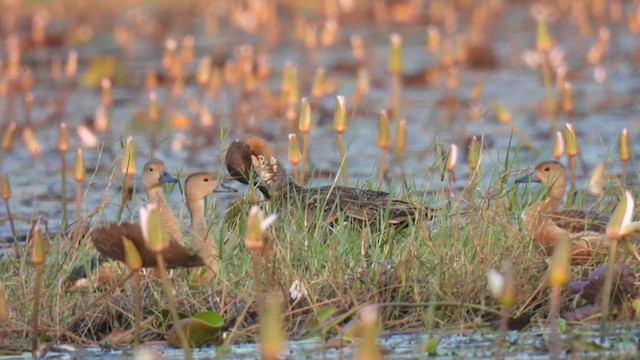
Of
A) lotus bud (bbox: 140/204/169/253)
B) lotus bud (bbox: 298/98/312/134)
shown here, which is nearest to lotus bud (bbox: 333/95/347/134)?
lotus bud (bbox: 298/98/312/134)

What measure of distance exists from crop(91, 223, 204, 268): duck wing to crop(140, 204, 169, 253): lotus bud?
0.16 metres

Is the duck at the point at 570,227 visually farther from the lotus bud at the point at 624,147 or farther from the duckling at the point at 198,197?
the duckling at the point at 198,197

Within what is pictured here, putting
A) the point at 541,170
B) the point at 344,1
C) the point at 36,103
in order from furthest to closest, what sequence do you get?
the point at 344,1 → the point at 36,103 → the point at 541,170

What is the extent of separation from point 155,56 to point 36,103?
3.34 metres

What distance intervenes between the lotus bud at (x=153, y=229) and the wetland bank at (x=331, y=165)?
0.54 ft

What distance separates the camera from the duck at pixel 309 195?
18.8 feet

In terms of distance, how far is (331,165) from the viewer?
10000mm

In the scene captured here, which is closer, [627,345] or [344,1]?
[627,345]

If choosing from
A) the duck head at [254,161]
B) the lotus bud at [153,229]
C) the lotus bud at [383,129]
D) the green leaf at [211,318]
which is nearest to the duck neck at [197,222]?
the duck head at [254,161]

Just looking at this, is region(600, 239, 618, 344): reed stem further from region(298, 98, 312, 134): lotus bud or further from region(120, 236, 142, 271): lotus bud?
region(298, 98, 312, 134): lotus bud

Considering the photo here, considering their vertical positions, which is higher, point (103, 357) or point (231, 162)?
point (231, 162)

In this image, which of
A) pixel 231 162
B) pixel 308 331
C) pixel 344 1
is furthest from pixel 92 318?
pixel 344 1

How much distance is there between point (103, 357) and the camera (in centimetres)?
448

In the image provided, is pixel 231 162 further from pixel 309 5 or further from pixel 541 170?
pixel 309 5
